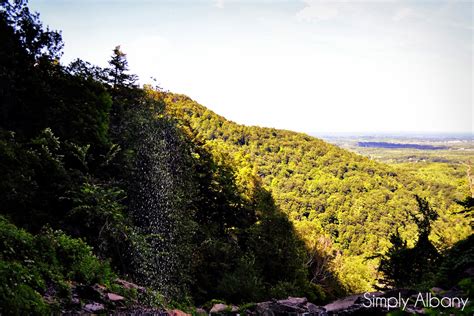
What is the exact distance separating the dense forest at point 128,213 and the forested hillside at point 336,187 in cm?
1576

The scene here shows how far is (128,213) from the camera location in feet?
43.3

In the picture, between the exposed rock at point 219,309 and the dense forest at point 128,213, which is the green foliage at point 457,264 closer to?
the dense forest at point 128,213

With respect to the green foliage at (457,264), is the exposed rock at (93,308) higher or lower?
lower

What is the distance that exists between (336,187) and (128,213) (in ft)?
153

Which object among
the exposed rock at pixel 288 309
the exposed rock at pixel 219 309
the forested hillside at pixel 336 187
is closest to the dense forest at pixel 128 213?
the exposed rock at pixel 219 309

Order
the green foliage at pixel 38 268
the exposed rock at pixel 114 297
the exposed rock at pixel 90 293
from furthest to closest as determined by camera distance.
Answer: the exposed rock at pixel 114 297 < the exposed rock at pixel 90 293 < the green foliage at pixel 38 268

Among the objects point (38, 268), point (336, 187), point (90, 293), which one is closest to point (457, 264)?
point (90, 293)

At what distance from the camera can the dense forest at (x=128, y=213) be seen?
25.0 ft

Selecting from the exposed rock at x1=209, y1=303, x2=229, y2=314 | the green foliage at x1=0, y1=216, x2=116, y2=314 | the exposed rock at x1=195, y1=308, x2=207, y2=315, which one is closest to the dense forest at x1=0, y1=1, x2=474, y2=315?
the green foliage at x1=0, y1=216, x2=116, y2=314

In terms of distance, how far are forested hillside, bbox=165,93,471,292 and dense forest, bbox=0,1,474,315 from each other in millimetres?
15763

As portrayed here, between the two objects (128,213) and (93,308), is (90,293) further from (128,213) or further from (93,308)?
(128,213)

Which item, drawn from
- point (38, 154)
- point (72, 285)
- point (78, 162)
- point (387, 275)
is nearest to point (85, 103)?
point (78, 162)

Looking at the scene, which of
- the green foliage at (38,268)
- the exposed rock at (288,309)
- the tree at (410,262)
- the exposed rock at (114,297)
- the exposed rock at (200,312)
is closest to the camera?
the green foliage at (38,268)

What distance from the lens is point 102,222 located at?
35.2 feet
